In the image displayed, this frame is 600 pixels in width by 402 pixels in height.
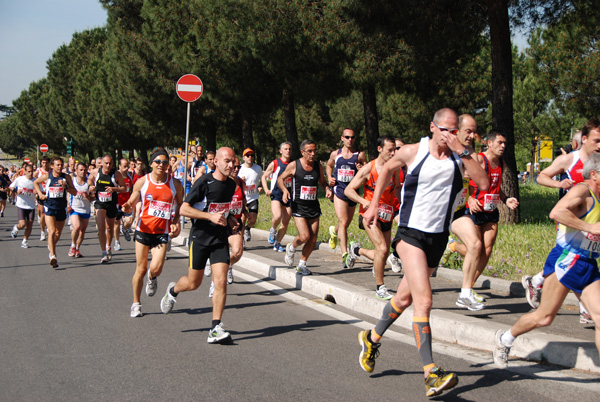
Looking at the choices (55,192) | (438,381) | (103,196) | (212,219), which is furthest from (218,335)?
(55,192)

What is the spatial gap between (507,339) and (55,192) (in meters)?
10.2

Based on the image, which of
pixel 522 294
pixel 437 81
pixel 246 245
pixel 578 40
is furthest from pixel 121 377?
pixel 578 40

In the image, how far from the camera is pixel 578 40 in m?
23.4

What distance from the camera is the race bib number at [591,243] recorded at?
4691 millimetres

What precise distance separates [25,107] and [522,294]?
343ft

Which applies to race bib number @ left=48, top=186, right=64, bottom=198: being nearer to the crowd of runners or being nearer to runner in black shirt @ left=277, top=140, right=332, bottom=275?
the crowd of runners

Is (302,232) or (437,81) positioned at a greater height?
(437,81)

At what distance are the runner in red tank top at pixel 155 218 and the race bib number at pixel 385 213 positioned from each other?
249 cm

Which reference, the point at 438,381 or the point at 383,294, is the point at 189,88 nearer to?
the point at 383,294

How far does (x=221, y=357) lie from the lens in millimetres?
5898

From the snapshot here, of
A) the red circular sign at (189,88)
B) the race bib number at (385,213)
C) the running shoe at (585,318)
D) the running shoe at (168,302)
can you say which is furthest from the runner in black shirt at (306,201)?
the red circular sign at (189,88)

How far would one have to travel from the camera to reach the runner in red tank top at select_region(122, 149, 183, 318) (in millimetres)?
7852

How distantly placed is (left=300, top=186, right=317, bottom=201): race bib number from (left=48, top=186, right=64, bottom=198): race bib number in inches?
218

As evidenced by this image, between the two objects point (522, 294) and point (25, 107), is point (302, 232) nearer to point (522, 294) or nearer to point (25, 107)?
point (522, 294)
